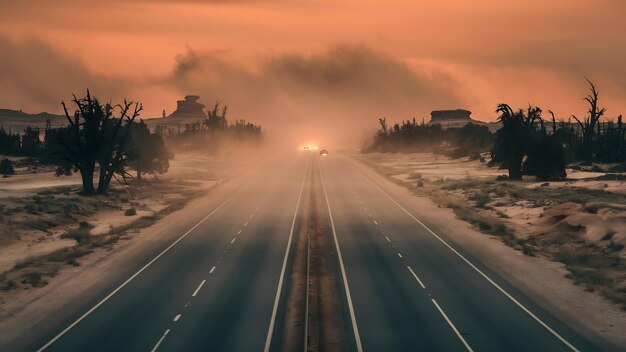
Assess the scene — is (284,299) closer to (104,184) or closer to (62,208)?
(62,208)

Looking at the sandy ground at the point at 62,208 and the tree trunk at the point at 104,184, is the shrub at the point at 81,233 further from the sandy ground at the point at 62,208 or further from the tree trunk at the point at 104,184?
the tree trunk at the point at 104,184

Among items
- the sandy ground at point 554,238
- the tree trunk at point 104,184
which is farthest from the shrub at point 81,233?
the sandy ground at point 554,238

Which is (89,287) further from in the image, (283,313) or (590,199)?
(590,199)

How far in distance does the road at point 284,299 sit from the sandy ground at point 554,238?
60.2 inches

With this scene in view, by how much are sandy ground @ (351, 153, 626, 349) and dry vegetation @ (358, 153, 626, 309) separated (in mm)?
61

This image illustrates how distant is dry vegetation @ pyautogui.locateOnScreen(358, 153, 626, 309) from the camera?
38.2m

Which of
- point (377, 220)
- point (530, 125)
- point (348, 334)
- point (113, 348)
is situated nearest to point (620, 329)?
point (348, 334)

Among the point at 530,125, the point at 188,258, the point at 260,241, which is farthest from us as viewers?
the point at 530,125

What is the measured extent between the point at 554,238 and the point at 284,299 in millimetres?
24250

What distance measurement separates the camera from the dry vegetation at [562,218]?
125 ft

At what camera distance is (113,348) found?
2394cm

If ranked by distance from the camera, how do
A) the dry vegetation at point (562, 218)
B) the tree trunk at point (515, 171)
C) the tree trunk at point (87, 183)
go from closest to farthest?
the dry vegetation at point (562, 218), the tree trunk at point (87, 183), the tree trunk at point (515, 171)

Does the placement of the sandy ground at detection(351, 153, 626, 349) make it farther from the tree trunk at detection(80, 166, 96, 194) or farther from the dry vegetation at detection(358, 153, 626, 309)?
the tree trunk at detection(80, 166, 96, 194)

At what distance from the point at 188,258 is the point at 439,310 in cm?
1712
